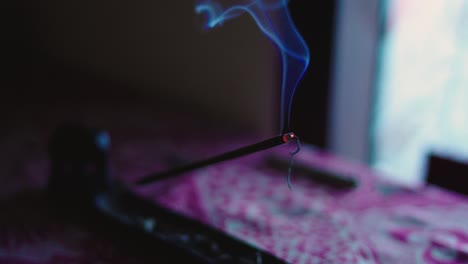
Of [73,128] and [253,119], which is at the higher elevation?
[73,128]

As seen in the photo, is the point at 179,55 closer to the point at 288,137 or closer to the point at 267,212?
the point at 267,212

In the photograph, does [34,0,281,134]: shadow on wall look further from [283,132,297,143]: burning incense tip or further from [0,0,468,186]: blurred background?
[283,132,297,143]: burning incense tip

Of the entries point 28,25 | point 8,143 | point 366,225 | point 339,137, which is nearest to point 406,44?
point 339,137

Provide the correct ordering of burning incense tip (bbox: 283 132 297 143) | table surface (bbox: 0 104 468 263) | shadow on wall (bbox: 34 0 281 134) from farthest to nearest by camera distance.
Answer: shadow on wall (bbox: 34 0 281 134), table surface (bbox: 0 104 468 263), burning incense tip (bbox: 283 132 297 143)

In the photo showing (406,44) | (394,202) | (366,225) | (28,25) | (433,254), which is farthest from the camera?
(28,25)

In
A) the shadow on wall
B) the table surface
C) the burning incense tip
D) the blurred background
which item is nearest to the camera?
the burning incense tip

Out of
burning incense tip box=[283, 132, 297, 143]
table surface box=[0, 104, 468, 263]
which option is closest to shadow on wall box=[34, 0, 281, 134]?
table surface box=[0, 104, 468, 263]

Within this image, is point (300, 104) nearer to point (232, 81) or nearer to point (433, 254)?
point (232, 81)

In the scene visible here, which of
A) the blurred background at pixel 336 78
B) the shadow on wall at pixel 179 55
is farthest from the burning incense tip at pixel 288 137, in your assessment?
the shadow on wall at pixel 179 55

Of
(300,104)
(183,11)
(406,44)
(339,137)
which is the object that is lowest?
(339,137)
